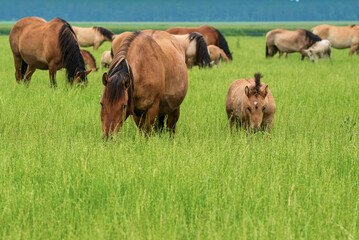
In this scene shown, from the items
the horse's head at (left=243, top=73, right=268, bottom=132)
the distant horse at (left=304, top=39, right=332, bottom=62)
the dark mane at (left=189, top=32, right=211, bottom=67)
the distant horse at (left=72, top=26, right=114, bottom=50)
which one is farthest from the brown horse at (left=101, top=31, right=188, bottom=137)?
the distant horse at (left=72, top=26, right=114, bottom=50)

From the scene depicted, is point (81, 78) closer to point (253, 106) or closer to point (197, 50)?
point (253, 106)

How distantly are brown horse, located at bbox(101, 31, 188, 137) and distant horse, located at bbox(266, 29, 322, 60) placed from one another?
14.5 m

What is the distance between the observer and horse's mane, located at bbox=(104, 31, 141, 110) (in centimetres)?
465

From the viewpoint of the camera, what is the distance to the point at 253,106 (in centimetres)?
561

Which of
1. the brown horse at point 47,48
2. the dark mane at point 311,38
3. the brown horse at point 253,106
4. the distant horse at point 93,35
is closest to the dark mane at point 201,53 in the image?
the brown horse at point 47,48

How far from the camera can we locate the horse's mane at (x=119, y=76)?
183 inches

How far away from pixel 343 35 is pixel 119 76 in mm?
20167

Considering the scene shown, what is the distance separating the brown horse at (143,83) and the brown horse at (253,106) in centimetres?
72

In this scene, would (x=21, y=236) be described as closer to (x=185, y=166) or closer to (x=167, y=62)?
(x=185, y=166)

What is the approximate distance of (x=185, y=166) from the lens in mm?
4047

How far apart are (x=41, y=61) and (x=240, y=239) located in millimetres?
8215

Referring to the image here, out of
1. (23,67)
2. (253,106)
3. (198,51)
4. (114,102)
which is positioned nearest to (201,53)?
(198,51)

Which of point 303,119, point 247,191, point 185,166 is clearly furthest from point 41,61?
point 247,191

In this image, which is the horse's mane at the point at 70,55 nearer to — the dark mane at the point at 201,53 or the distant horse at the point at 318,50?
the dark mane at the point at 201,53
